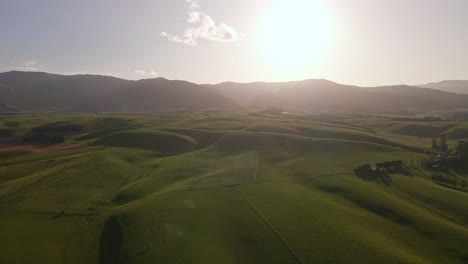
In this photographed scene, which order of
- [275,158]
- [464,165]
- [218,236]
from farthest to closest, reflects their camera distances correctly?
[275,158] → [464,165] → [218,236]

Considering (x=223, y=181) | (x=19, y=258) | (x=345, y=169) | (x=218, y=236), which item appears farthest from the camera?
(x=345, y=169)

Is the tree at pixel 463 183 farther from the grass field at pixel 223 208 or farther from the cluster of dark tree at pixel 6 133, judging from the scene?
the cluster of dark tree at pixel 6 133

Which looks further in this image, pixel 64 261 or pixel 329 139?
pixel 329 139

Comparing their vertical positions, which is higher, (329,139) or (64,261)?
(329,139)

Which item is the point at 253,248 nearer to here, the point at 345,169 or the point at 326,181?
the point at 326,181

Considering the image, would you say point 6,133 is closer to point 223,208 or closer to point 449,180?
point 223,208

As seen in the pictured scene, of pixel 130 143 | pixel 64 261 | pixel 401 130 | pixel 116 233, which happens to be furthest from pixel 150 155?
pixel 401 130
